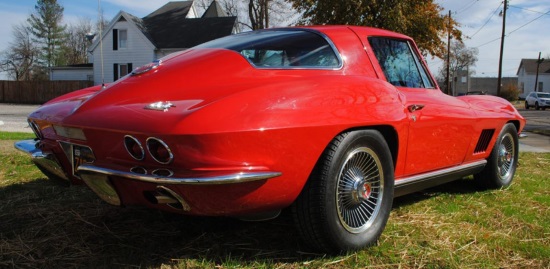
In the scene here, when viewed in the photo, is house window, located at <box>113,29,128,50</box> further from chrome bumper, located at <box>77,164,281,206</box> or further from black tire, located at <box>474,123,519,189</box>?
→ chrome bumper, located at <box>77,164,281,206</box>

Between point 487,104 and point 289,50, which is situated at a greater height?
point 289,50

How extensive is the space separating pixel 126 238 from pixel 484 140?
3.02 m

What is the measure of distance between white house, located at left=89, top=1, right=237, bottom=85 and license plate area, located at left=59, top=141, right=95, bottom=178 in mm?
28675

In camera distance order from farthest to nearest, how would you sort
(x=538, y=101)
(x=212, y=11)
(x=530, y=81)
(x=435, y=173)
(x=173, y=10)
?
1. (x=530, y=81)
2. (x=212, y=11)
3. (x=173, y=10)
4. (x=538, y=101)
5. (x=435, y=173)

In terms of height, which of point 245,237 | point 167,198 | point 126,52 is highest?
point 126,52

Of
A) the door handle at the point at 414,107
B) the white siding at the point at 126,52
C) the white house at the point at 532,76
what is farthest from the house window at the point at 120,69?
the white house at the point at 532,76

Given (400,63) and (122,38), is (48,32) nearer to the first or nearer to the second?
(122,38)

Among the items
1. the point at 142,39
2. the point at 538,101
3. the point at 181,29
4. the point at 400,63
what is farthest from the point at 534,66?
the point at 400,63

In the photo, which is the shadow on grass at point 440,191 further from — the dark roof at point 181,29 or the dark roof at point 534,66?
the dark roof at point 534,66

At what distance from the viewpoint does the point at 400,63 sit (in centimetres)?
331

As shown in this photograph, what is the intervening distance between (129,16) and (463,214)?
104 ft

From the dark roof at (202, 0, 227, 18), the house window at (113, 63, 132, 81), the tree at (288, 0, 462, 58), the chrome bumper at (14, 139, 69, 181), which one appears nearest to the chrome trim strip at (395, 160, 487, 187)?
the chrome bumper at (14, 139, 69, 181)

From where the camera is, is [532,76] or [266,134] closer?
[266,134]

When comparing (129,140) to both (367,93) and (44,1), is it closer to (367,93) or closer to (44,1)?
(367,93)
